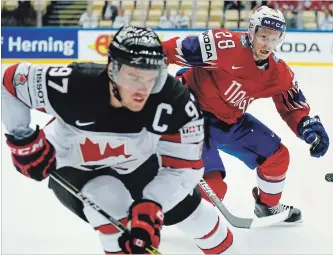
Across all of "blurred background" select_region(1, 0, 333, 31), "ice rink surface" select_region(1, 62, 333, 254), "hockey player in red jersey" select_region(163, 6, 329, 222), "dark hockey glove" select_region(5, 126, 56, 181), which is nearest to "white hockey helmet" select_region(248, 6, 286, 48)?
"hockey player in red jersey" select_region(163, 6, 329, 222)

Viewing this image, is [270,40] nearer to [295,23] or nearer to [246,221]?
[246,221]

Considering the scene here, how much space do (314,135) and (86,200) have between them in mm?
973

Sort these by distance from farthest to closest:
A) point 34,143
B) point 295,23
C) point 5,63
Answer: point 295,23 → point 5,63 → point 34,143

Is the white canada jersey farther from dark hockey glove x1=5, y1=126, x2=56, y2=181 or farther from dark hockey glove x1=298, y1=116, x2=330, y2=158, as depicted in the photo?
dark hockey glove x1=298, y1=116, x2=330, y2=158

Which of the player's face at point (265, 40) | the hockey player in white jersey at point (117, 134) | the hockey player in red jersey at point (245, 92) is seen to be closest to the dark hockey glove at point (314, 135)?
the hockey player in red jersey at point (245, 92)

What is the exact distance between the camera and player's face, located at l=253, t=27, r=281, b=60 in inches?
92.5

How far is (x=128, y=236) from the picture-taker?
172 cm

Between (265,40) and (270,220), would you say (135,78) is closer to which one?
(265,40)

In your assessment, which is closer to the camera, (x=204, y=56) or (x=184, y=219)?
(x=184, y=219)

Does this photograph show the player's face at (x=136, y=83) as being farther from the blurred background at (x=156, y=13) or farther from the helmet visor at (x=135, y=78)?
the blurred background at (x=156, y=13)

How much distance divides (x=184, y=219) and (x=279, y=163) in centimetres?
81

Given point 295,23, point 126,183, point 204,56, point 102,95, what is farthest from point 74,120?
point 295,23

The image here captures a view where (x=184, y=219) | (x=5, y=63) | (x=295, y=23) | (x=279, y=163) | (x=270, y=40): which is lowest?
(x=5, y=63)

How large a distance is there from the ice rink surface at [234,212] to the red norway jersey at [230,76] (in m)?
0.41
